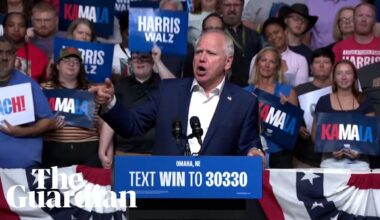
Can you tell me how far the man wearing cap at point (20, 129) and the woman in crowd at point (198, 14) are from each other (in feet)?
8.94

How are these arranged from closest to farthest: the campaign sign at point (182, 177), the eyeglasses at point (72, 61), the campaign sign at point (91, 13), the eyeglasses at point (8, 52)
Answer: the campaign sign at point (182, 177) → the eyeglasses at point (8, 52) → the eyeglasses at point (72, 61) → the campaign sign at point (91, 13)

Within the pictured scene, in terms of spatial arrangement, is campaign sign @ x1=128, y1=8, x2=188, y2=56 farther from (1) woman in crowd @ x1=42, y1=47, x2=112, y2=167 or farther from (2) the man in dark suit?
(2) the man in dark suit

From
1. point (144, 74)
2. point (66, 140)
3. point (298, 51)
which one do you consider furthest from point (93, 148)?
point (298, 51)

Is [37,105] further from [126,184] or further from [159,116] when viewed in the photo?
[126,184]

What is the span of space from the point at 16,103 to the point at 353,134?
3108 mm

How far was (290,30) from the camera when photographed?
39.2 ft

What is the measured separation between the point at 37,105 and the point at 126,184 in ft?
12.8

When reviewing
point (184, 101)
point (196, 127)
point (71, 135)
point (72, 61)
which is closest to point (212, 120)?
point (184, 101)

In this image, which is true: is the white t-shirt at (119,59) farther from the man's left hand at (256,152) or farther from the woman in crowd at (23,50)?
the man's left hand at (256,152)

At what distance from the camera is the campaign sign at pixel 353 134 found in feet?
32.6

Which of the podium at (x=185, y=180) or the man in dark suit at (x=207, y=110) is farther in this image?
the man in dark suit at (x=207, y=110)

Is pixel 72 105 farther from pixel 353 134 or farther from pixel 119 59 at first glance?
pixel 353 134

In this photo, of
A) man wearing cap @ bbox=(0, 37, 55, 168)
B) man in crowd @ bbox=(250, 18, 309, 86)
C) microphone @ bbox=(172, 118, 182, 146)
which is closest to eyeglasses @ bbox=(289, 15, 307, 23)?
man in crowd @ bbox=(250, 18, 309, 86)

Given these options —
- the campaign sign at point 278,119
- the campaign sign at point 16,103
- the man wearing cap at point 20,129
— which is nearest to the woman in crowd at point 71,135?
the man wearing cap at point 20,129
